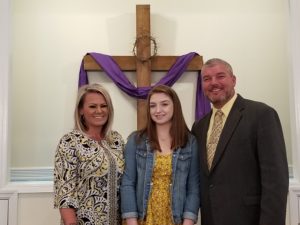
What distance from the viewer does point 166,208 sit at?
1.79 meters

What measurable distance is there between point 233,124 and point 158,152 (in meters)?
0.40

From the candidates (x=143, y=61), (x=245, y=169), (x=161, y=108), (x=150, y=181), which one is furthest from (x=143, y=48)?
(x=245, y=169)

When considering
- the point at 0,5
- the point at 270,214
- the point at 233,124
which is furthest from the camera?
the point at 0,5

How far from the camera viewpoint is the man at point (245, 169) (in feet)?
5.33

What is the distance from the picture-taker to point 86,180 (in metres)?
1.80

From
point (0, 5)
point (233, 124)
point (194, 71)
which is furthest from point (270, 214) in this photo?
point (0, 5)

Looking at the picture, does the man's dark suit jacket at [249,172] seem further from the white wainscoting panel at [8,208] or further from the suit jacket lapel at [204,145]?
the white wainscoting panel at [8,208]

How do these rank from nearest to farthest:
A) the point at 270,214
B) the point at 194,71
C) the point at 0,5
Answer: the point at 270,214 → the point at 0,5 → the point at 194,71

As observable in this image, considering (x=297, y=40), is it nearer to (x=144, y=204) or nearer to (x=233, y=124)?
(x=233, y=124)

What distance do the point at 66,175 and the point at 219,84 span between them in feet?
2.93

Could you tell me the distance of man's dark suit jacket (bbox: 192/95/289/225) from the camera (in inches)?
63.9

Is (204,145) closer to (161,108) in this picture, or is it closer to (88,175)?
(161,108)

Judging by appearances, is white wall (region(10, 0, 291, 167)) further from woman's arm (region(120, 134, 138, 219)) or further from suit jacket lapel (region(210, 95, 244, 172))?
suit jacket lapel (region(210, 95, 244, 172))

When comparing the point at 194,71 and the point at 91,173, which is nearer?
the point at 91,173
